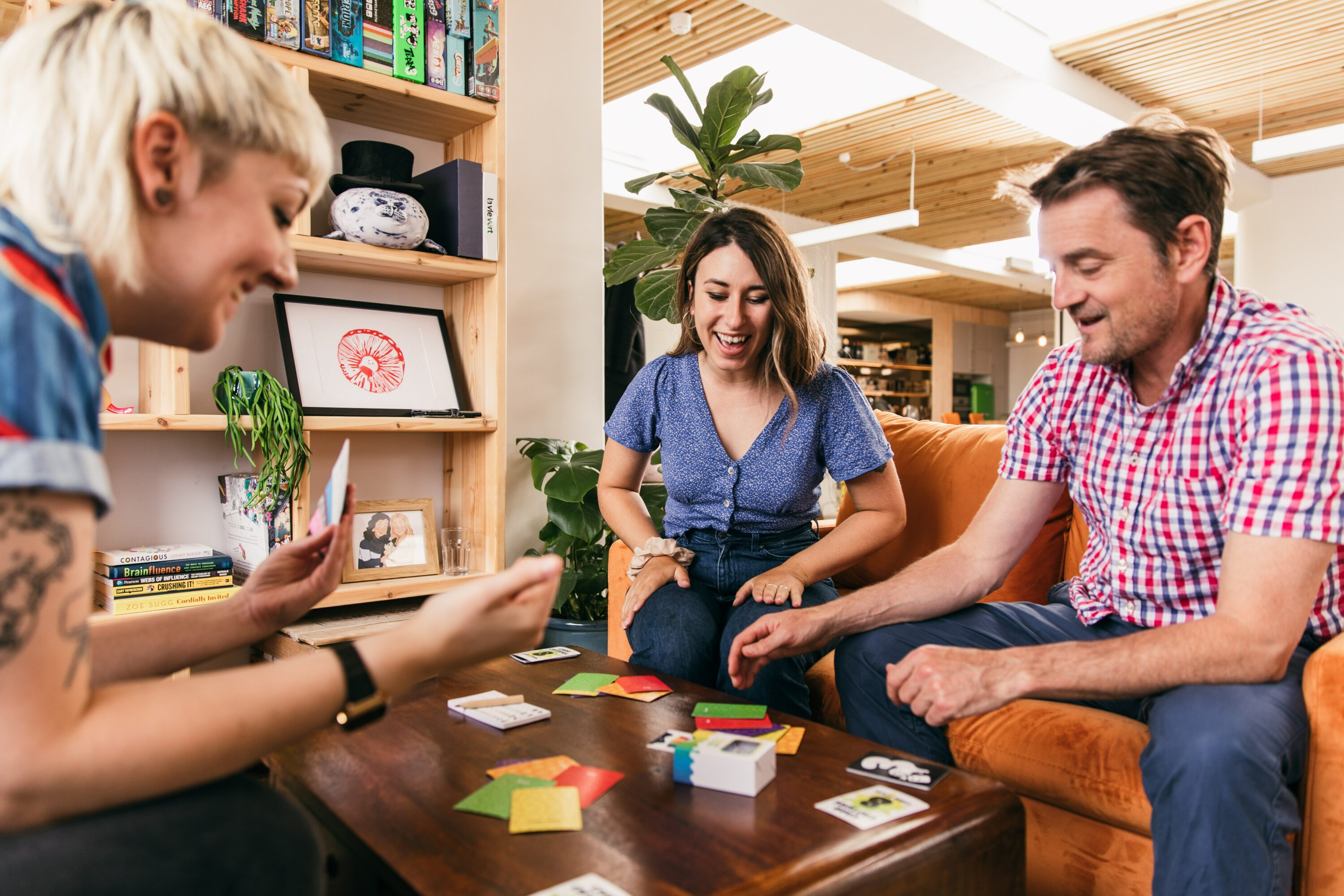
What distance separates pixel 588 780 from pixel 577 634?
1.60 metres

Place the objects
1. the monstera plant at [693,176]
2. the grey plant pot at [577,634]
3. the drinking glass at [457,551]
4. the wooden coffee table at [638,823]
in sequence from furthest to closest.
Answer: the monstera plant at [693,176]
the grey plant pot at [577,634]
the drinking glass at [457,551]
the wooden coffee table at [638,823]

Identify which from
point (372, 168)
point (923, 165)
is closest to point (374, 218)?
point (372, 168)

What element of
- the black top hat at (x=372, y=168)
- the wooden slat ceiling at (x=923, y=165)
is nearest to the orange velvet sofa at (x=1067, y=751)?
the black top hat at (x=372, y=168)

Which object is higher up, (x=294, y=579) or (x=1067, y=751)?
(x=294, y=579)

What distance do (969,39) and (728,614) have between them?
3.55m

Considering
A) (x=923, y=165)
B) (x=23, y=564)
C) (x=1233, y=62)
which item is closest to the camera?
(x=23, y=564)

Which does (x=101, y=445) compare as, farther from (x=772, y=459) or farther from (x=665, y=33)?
(x=665, y=33)

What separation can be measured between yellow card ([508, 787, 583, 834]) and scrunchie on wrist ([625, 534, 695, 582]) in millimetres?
838

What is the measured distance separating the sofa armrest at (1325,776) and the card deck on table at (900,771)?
0.46m

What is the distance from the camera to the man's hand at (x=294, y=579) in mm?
1009

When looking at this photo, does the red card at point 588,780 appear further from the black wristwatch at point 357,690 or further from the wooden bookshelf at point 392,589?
the wooden bookshelf at point 392,589

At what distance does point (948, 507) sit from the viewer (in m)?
2.09

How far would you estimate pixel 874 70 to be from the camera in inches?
203

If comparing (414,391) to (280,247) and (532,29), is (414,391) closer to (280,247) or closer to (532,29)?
(532,29)
